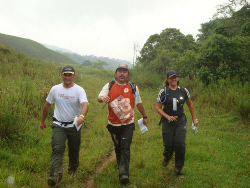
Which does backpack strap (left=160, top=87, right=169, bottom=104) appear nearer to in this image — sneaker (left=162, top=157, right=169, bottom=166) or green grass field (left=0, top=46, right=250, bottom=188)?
sneaker (left=162, top=157, right=169, bottom=166)

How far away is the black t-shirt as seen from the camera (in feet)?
14.1

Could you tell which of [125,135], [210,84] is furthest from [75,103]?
[210,84]

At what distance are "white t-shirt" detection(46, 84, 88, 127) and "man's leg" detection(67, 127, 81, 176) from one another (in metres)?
0.17

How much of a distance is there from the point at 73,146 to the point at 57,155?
47 cm

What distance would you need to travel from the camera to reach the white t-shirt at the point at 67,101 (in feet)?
12.4

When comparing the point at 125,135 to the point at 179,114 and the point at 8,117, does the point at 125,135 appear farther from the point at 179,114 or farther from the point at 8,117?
the point at 8,117

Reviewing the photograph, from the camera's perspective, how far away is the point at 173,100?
431 centimetres

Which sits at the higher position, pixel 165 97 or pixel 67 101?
pixel 165 97

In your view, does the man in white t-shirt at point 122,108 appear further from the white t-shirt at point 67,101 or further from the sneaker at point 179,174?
the sneaker at point 179,174

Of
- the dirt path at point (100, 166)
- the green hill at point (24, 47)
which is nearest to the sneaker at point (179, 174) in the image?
the dirt path at point (100, 166)

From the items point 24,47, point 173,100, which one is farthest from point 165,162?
point 24,47

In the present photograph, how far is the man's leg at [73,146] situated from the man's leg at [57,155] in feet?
0.52

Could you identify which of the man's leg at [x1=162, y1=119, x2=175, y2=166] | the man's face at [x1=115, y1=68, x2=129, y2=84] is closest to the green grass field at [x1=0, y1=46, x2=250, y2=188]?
the man's leg at [x1=162, y1=119, x2=175, y2=166]

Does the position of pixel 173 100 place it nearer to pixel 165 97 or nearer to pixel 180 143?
pixel 165 97
